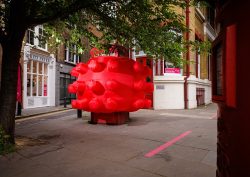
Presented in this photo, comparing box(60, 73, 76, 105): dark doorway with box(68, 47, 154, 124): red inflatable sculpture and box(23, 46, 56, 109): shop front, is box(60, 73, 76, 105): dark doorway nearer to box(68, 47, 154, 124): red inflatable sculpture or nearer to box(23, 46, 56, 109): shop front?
box(23, 46, 56, 109): shop front

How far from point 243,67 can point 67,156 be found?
14.8ft

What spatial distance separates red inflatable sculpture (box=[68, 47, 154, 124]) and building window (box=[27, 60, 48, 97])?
32.2 ft

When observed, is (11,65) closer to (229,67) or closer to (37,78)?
(229,67)

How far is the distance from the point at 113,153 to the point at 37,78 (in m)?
15.7

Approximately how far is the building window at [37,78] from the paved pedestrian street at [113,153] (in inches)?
434

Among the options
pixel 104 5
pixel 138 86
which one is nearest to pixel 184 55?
pixel 138 86

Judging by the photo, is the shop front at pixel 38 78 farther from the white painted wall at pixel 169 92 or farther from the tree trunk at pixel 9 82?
the tree trunk at pixel 9 82

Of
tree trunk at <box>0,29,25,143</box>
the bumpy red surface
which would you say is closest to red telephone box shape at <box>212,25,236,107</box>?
tree trunk at <box>0,29,25,143</box>

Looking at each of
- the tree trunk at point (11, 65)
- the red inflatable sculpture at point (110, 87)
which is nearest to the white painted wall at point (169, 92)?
the red inflatable sculpture at point (110, 87)

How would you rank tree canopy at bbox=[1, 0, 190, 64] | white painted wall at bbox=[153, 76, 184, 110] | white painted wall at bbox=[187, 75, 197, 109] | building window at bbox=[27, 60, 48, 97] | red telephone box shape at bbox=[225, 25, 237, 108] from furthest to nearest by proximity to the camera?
building window at bbox=[27, 60, 48, 97] → white painted wall at bbox=[187, 75, 197, 109] → white painted wall at bbox=[153, 76, 184, 110] → tree canopy at bbox=[1, 0, 190, 64] → red telephone box shape at bbox=[225, 25, 237, 108]

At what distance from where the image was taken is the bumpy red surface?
924 cm

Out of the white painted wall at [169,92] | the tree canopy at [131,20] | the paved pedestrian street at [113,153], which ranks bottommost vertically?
the paved pedestrian street at [113,153]

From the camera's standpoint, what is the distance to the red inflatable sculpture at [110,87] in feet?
30.3

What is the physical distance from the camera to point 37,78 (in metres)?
19.8
